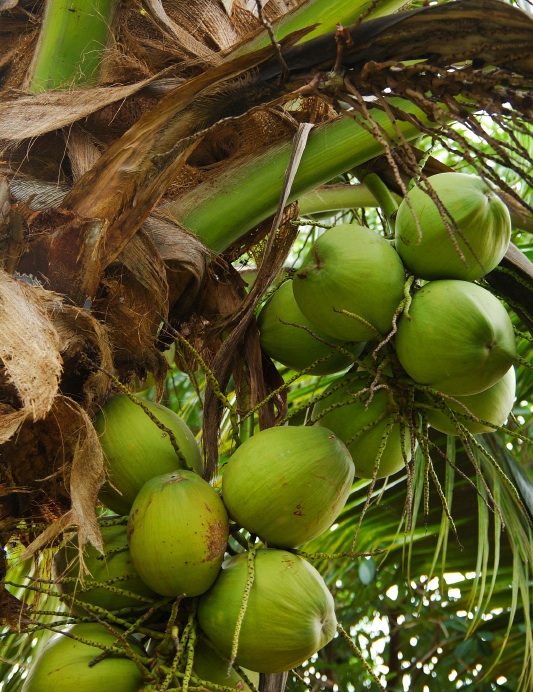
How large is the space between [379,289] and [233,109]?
376 mm

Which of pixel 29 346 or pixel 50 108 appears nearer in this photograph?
pixel 29 346

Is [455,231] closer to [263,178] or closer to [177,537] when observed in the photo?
[263,178]

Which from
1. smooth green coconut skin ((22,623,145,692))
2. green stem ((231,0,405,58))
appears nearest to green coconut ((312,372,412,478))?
smooth green coconut skin ((22,623,145,692))

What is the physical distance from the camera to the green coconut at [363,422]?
51.9 inches

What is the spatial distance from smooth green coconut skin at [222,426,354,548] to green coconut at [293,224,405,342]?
19 cm

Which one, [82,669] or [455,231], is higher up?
[455,231]

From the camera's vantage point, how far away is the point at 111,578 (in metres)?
1.23

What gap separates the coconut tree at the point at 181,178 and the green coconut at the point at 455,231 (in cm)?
6

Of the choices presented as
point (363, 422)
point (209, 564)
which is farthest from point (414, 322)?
point (209, 564)

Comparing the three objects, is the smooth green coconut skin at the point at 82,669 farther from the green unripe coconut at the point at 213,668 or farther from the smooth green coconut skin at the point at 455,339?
the smooth green coconut skin at the point at 455,339

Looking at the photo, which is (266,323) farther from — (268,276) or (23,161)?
(23,161)

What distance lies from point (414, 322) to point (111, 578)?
61cm

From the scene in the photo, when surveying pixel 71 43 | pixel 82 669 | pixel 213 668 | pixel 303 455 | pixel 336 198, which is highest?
pixel 71 43

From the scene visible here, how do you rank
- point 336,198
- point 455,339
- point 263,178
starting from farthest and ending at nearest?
point 336,198, point 263,178, point 455,339
